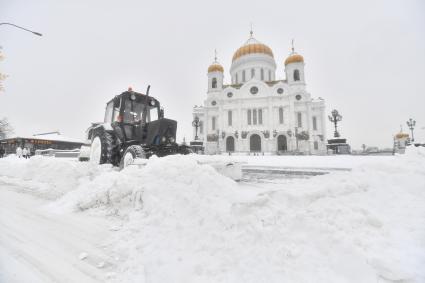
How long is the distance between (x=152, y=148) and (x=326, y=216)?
13.6ft

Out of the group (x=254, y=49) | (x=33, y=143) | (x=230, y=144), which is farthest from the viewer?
(x=254, y=49)

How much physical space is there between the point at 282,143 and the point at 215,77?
67.7 feet

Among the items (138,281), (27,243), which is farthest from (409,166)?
(27,243)

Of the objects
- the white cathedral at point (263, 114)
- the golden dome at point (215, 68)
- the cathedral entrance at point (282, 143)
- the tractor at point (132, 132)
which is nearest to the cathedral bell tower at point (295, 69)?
the white cathedral at point (263, 114)

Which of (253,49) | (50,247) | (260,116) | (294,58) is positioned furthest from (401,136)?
(50,247)

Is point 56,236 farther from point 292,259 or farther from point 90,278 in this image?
point 292,259

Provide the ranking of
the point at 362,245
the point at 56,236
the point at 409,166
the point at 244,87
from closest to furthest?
the point at 362,245, the point at 56,236, the point at 409,166, the point at 244,87

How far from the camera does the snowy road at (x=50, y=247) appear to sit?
152 cm

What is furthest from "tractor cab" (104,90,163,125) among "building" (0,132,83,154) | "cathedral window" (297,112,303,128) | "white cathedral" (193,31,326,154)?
"building" (0,132,83,154)

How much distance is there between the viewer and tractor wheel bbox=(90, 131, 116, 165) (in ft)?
17.1

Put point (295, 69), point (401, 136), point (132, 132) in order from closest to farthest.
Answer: point (132, 132) → point (295, 69) → point (401, 136)

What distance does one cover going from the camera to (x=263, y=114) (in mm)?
37312

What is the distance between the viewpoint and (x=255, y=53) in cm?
4169

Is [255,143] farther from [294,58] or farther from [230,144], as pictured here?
[294,58]
